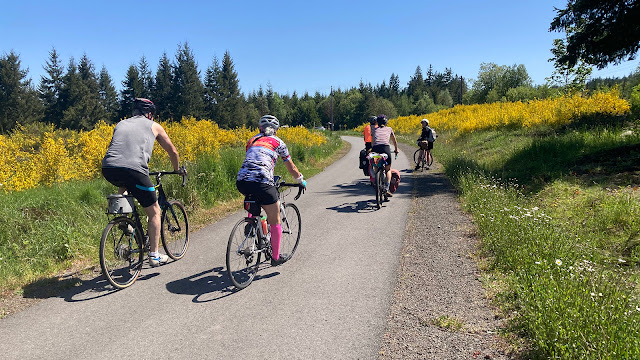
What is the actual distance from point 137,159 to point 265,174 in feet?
5.13

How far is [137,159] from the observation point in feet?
14.7

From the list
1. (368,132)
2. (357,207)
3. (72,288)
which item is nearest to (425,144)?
(368,132)

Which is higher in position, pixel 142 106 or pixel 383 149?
pixel 142 106

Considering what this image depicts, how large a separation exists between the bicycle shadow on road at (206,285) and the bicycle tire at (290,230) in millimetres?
655

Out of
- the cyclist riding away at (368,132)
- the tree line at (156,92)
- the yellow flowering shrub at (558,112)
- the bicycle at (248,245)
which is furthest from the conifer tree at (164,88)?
the bicycle at (248,245)

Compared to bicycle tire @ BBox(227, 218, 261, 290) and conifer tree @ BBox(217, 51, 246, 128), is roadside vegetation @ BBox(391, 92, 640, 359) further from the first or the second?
conifer tree @ BBox(217, 51, 246, 128)

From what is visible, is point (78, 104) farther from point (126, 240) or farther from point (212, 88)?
point (126, 240)

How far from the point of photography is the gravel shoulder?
10.5 feet

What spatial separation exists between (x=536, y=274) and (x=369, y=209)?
5.02 meters

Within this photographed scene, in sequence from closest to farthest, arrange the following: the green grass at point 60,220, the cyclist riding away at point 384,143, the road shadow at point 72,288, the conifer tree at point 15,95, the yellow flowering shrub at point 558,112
→ the road shadow at point 72,288, the green grass at point 60,220, the cyclist riding away at point 384,143, the yellow flowering shrub at point 558,112, the conifer tree at point 15,95

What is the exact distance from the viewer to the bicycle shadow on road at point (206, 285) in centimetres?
439

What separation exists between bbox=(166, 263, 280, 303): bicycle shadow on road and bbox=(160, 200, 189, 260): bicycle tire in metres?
0.81

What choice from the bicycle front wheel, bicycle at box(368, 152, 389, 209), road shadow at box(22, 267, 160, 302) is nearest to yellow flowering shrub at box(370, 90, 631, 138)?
bicycle at box(368, 152, 389, 209)

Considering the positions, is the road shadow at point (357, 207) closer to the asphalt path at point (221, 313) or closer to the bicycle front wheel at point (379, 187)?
the bicycle front wheel at point (379, 187)
